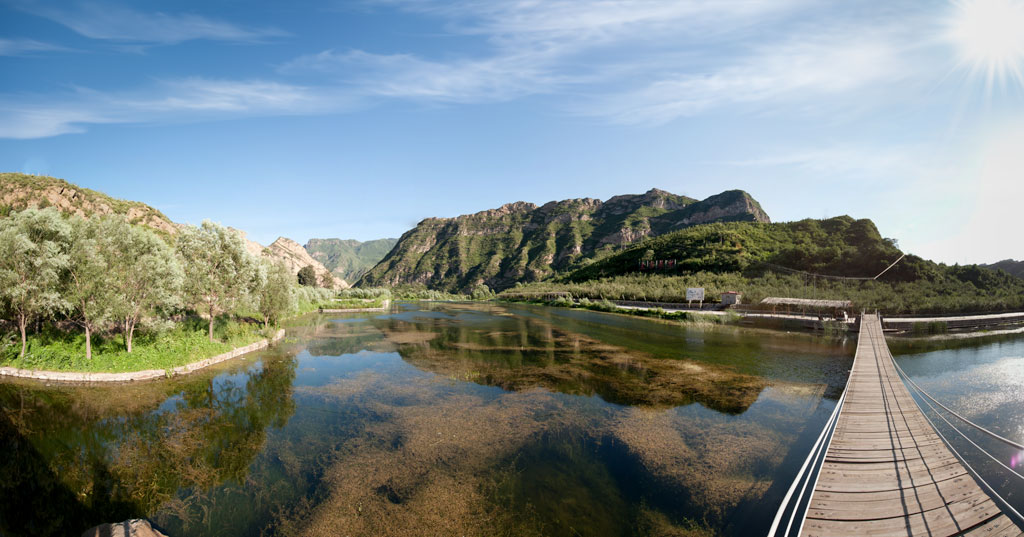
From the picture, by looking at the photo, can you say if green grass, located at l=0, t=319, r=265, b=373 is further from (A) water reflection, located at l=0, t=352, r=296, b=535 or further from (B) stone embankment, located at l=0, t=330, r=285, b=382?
(A) water reflection, located at l=0, t=352, r=296, b=535

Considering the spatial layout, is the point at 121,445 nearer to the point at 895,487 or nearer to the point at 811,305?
the point at 895,487

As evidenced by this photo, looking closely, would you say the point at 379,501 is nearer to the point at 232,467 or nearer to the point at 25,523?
the point at 232,467

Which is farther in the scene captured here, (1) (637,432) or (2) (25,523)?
(1) (637,432)

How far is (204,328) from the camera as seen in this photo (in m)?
28.2

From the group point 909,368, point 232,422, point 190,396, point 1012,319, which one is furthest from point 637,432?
point 1012,319

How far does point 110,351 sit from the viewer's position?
19.6 meters

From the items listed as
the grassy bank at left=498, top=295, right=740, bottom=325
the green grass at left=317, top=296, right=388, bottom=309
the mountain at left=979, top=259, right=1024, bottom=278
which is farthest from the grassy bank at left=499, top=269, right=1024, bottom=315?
the mountain at left=979, top=259, right=1024, bottom=278

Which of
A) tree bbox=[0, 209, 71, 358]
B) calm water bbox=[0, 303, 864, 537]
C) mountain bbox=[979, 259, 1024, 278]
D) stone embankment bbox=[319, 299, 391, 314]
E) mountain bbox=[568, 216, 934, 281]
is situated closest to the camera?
calm water bbox=[0, 303, 864, 537]

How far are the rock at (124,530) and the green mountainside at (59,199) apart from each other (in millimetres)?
60546

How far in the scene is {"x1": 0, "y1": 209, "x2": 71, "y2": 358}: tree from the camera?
16.9m

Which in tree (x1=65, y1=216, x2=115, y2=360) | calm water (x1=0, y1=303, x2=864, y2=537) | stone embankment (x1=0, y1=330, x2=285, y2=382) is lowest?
calm water (x1=0, y1=303, x2=864, y2=537)

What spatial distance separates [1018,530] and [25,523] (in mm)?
20885

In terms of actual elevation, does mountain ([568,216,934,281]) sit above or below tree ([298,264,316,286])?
above

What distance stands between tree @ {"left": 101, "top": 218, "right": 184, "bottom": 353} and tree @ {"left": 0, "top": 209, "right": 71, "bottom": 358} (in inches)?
66.4
